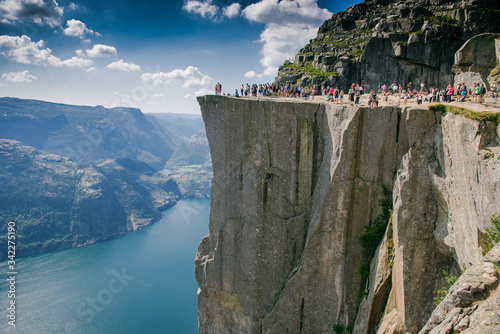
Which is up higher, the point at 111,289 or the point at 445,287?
the point at 445,287

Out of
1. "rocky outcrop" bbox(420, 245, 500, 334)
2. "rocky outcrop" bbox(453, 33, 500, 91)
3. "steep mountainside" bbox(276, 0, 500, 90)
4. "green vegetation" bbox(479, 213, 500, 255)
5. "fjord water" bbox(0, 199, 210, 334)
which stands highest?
"steep mountainside" bbox(276, 0, 500, 90)

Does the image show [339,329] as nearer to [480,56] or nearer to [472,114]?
[472,114]

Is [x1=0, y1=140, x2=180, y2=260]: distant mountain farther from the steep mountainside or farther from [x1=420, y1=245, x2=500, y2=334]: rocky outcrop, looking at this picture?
[x1=420, y1=245, x2=500, y2=334]: rocky outcrop

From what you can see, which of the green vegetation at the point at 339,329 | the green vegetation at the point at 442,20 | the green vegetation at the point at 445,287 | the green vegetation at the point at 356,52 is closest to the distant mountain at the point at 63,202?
the green vegetation at the point at 356,52

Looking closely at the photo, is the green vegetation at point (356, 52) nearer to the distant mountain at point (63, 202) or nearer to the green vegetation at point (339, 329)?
the green vegetation at point (339, 329)

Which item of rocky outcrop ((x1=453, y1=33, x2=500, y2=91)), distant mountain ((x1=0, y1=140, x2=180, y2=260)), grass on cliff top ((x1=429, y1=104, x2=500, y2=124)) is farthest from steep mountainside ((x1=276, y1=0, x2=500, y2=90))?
distant mountain ((x1=0, y1=140, x2=180, y2=260))

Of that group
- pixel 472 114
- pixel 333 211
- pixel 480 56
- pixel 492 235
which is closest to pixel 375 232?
pixel 333 211
